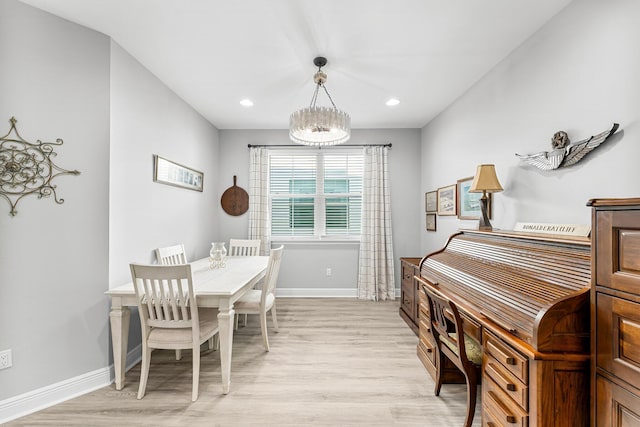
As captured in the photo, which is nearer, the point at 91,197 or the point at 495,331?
the point at 495,331

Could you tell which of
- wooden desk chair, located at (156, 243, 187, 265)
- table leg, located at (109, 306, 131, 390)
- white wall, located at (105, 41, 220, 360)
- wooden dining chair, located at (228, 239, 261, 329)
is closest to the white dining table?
table leg, located at (109, 306, 131, 390)

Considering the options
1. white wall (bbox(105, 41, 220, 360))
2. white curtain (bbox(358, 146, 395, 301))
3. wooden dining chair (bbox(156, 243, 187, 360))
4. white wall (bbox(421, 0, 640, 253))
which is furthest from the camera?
white curtain (bbox(358, 146, 395, 301))

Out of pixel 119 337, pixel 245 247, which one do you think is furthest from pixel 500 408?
pixel 245 247

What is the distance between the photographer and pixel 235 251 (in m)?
3.86

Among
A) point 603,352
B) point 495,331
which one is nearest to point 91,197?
point 495,331

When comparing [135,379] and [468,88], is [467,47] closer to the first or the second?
[468,88]

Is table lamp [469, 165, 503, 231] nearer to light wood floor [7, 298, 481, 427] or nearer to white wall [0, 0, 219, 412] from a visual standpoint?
light wood floor [7, 298, 481, 427]

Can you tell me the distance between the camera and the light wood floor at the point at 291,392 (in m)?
1.75

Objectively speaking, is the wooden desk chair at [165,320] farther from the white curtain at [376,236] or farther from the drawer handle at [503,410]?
the white curtain at [376,236]

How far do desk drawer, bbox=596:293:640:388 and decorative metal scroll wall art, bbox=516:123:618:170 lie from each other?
1.03 meters

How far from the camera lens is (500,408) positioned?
130 centimetres

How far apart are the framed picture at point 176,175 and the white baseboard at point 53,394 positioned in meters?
1.68

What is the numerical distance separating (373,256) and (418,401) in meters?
2.33

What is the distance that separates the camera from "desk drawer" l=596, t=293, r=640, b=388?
2.98 ft
